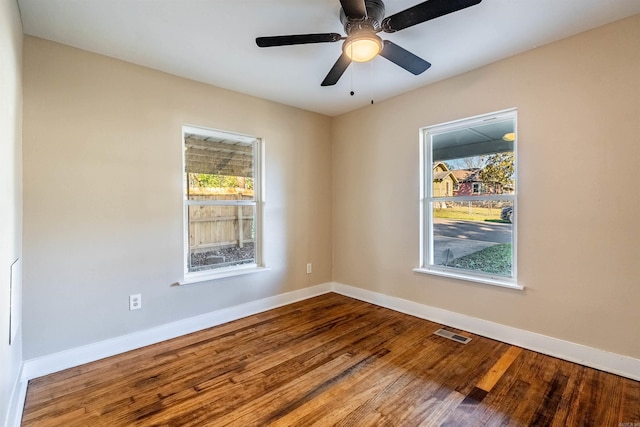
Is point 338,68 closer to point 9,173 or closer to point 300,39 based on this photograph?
point 300,39

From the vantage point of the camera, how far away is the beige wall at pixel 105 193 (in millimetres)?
2172

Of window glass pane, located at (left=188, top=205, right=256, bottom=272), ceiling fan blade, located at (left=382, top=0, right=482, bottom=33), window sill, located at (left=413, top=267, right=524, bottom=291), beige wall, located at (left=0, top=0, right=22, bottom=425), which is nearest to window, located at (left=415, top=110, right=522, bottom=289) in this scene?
window sill, located at (left=413, top=267, right=524, bottom=291)

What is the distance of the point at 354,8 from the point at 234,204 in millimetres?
2286

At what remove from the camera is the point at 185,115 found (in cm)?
286

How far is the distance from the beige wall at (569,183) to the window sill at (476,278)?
6cm

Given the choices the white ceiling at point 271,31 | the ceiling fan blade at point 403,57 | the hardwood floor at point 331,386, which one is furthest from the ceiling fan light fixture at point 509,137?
the hardwood floor at point 331,386

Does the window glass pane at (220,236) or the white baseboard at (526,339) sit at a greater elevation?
the window glass pane at (220,236)

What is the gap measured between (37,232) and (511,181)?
12.5 ft

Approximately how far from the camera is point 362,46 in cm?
188

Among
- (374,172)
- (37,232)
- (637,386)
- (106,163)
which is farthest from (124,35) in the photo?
(637,386)

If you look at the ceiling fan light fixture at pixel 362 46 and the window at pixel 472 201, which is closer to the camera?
the ceiling fan light fixture at pixel 362 46

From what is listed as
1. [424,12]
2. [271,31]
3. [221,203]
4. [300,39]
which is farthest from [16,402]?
[424,12]

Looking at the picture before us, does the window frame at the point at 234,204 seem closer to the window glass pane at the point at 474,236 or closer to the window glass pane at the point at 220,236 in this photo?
the window glass pane at the point at 220,236

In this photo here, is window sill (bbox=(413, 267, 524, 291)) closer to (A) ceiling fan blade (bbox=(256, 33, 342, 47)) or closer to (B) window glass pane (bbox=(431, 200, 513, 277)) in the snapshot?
(B) window glass pane (bbox=(431, 200, 513, 277))
